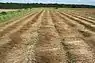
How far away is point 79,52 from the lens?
11.4 metres

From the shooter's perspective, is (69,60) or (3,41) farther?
(3,41)

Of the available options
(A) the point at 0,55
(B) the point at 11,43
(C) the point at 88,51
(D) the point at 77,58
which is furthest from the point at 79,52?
(B) the point at 11,43

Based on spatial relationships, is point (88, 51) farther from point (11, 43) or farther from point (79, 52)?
point (11, 43)

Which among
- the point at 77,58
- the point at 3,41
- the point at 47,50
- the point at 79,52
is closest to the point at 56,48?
the point at 47,50

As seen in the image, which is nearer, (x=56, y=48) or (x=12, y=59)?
(x=12, y=59)

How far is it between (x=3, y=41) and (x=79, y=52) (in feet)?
16.7

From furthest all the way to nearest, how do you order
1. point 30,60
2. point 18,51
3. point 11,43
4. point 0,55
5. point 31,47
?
point 11,43, point 31,47, point 18,51, point 0,55, point 30,60

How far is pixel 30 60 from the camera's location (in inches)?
380

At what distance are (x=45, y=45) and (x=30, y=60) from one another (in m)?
3.69

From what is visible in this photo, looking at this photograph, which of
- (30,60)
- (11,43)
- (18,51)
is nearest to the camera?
(30,60)

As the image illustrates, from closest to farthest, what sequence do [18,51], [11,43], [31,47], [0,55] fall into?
[0,55], [18,51], [31,47], [11,43]

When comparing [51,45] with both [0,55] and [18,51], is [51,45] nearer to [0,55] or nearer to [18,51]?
[18,51]

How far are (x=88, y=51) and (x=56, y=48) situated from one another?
159cm

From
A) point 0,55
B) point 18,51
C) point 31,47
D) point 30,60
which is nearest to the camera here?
point 30,60
